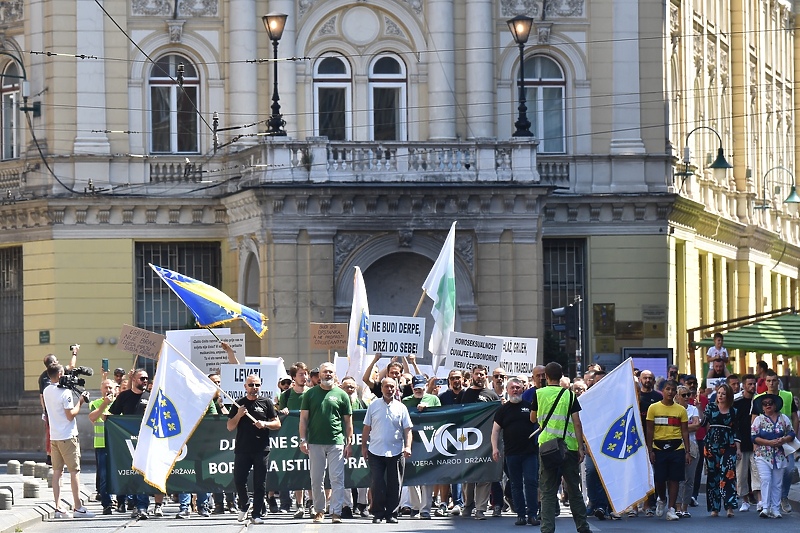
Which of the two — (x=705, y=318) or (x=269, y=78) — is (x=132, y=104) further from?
(x=705, y=318)

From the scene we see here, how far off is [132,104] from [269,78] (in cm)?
301

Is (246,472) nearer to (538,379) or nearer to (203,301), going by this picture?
(538,379)

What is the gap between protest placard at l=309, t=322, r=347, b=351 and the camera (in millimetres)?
35875

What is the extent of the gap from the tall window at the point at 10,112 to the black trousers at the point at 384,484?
75.4 ft

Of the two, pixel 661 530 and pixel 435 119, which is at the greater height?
pixel 435 119

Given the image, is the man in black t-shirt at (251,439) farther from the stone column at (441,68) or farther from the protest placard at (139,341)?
the stone column at (441,68)

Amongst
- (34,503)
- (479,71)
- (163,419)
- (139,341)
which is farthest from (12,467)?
→ (479,71)

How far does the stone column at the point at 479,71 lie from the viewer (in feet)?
151

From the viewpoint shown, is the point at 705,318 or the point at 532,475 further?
the point at 705,318

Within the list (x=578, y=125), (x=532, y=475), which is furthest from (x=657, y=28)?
(x=532, y=475)

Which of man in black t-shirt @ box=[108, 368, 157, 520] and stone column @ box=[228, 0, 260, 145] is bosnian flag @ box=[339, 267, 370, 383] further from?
stone column @ box=[228, 0, 260, 145]

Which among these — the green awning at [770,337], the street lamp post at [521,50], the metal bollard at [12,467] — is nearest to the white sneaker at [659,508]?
the green awning at [770,337]

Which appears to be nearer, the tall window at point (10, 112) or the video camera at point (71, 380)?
the video camera at point (71, 380)

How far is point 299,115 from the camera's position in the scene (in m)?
45.9
